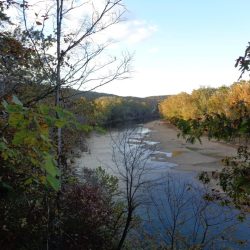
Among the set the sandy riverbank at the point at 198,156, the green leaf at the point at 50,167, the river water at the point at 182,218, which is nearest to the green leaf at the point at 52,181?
the green leaf at the point at 50,167

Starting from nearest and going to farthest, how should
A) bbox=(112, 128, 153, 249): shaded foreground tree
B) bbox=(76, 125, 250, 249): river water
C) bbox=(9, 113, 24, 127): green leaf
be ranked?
bbox=(9, 113, 24, 127): green leaf < bbox=(112, 128, 153, 249): shaded foreground tree < bbox=(76, 125, 250, 249): river water

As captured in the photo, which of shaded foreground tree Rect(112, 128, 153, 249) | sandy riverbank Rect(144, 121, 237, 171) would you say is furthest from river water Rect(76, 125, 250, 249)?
sandy riverbank Rect(144, 121, 237, 171)

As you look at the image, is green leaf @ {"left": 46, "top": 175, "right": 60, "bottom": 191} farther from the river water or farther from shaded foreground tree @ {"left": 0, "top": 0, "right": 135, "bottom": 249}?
the river water

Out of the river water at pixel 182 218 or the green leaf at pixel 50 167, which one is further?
the river water at pixel 182 218

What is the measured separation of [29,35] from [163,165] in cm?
2577

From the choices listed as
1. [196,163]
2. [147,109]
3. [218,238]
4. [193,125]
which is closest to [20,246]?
[193,125]

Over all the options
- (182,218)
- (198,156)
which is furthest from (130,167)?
(198,156)

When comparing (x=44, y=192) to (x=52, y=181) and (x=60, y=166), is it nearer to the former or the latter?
(x=60, y=166)

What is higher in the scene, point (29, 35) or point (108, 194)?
point (29, 35)

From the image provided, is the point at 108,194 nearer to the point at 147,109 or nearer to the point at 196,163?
the point at 196,163

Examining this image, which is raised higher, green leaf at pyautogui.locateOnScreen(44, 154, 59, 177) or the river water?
green leaf at pyautogui.locateOnScreen(44, 154, 59, 177)

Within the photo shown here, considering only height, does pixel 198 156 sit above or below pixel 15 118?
below

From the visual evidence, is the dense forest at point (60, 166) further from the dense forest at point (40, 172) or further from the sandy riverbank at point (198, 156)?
the sandy riverbank at point (198, 156)

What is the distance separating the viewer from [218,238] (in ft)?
50.3
